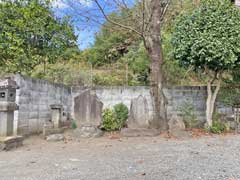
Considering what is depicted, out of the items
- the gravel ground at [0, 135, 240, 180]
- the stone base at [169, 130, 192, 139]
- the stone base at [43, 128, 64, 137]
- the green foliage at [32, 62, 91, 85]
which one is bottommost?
the gravel ground at [0, 135, 240, 180]

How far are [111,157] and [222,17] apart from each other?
4.71 meters

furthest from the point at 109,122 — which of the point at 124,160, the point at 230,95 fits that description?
the point at 230,95

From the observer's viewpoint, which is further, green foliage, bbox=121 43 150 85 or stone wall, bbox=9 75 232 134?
green foliage, bbox=121 43 150 85

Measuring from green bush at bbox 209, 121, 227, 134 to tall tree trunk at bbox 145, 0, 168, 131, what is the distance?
126cm

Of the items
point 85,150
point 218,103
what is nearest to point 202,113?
point 218,103

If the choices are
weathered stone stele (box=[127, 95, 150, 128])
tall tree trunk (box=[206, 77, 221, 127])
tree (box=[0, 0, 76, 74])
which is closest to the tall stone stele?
tree (box=[0, 0, 76, 74])

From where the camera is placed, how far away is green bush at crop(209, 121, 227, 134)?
740 centimetres

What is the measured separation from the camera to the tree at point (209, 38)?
22.2ft

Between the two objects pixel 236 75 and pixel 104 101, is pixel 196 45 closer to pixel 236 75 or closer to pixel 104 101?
pixel 236 75

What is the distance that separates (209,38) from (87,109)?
425 centimetres

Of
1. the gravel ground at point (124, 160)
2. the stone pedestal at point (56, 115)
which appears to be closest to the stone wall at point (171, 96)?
the stone pedestal at point (56, 115)

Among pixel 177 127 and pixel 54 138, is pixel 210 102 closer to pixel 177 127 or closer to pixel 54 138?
pixel 177 127

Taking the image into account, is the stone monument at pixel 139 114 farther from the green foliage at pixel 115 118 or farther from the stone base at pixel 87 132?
the stone base at pixel 87 132

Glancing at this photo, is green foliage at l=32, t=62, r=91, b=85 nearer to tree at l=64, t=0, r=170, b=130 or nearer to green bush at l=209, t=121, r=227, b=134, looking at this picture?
tree at l=64, t=0, r=170, b=130
